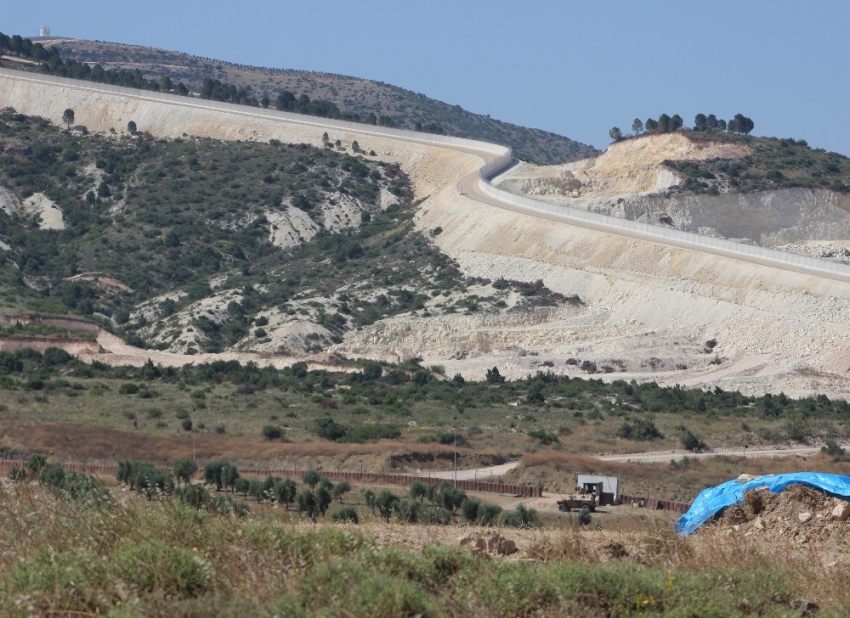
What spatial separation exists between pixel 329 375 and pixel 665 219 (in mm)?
28765

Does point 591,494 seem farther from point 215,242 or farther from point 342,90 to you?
point 342,90

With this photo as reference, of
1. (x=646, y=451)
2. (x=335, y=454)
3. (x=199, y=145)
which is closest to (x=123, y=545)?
(x=335, y=454)

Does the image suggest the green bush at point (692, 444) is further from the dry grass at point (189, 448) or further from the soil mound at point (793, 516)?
the soil mound at point (793, 516)

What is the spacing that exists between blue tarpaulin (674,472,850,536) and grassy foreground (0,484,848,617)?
8.66 ft

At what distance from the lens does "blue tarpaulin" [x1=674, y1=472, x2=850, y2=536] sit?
44.1 ft

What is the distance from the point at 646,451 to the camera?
3681 cm

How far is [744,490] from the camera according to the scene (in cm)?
1404

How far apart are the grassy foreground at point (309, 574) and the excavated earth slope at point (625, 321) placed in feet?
129

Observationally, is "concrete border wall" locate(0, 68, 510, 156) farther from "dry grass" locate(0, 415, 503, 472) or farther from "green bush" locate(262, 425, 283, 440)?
"dry grass" locate(0, 415, 503, 472)

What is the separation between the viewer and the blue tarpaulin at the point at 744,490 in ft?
44.1

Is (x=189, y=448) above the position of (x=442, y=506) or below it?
below

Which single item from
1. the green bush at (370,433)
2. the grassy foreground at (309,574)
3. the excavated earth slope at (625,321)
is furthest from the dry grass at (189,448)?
the excavated earth slope at (625,321)

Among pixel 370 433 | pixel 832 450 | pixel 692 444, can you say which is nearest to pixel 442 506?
pixel 370 433

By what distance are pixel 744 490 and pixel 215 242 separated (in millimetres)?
65610
